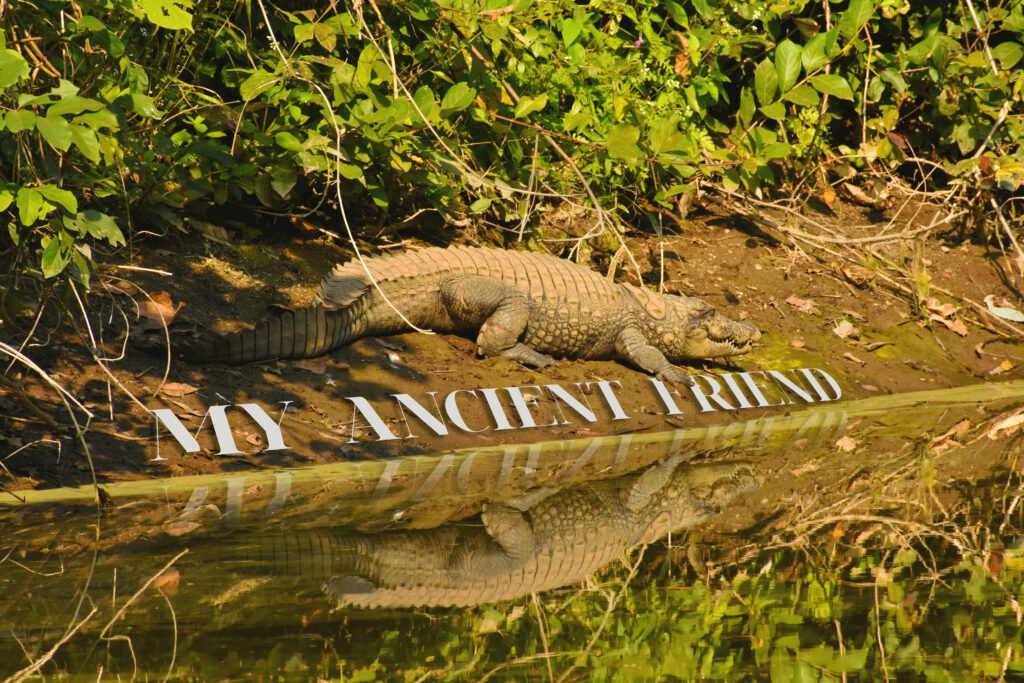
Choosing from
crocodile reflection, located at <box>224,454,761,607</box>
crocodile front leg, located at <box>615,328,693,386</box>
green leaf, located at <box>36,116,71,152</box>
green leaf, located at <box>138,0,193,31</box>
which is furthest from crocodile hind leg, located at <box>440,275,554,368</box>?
green leaf, located at <box>36,116,71,152</box>

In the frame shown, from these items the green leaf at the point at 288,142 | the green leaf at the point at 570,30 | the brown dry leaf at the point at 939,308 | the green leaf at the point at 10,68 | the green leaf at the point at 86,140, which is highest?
the green leaf at the point at 10,68

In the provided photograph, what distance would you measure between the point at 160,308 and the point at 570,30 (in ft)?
10.3

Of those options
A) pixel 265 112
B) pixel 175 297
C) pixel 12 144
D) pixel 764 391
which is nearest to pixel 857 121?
pixel 764 391

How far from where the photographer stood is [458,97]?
5.03m

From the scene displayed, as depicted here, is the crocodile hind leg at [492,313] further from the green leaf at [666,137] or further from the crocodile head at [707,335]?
the green leaf at [666,137]

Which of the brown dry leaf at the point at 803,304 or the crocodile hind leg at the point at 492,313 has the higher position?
the crocodile hind leg at the point at 492,313

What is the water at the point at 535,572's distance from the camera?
1665 millimetres

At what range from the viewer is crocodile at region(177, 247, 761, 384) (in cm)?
521

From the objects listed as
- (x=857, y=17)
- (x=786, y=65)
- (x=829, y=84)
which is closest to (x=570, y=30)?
(x=786, y=65)

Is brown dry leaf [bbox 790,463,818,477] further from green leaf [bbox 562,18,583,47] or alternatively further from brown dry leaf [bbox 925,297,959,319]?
brown dry leaf [bbox 925,297,959,319]

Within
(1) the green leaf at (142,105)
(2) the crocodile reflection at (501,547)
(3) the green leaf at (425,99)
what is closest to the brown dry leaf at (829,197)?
(3) the green leaf at (425,99)

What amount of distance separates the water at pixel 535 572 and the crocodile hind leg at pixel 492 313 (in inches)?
71.2

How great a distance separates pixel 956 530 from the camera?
249cm

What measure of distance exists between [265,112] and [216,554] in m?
3.35
